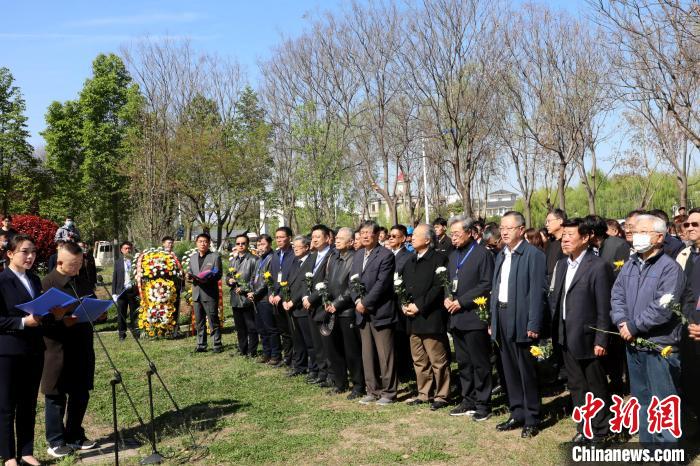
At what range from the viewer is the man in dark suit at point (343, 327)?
361 inches

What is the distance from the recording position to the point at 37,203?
4622 cm

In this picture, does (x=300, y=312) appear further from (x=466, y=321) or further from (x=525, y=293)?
(x=525, y=293)

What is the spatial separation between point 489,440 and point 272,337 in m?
5.54

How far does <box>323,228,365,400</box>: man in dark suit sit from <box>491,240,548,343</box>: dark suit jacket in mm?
2649

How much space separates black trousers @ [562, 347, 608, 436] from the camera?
648cm

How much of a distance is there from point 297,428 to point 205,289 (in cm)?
567

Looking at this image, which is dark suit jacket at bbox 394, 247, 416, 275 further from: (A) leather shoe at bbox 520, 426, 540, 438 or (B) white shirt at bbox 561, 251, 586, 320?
(A) leather shoe at bbox 520, 426, 540, 438

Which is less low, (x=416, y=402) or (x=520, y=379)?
(x=520, y=379)

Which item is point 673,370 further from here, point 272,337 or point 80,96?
point 80,96

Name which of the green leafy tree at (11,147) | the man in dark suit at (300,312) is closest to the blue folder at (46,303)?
the man in dark suit at (300,312)

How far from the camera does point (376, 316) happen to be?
8758 mm

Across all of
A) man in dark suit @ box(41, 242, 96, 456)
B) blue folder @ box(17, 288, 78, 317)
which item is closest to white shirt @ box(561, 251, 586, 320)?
blue folder @ box(17, 288, 78, 317)

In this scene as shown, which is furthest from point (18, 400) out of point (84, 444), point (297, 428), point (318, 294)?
point (318, 294)

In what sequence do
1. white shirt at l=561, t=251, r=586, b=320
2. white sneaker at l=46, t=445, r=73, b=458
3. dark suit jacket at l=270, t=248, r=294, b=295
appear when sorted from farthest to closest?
1. dark suit jacket at l=270, t=248, r=294, b=295
2. white sneaker at l=46, t=445, r=73, b=458
3. white shirt at l=561, t=251, r=586, b=320
